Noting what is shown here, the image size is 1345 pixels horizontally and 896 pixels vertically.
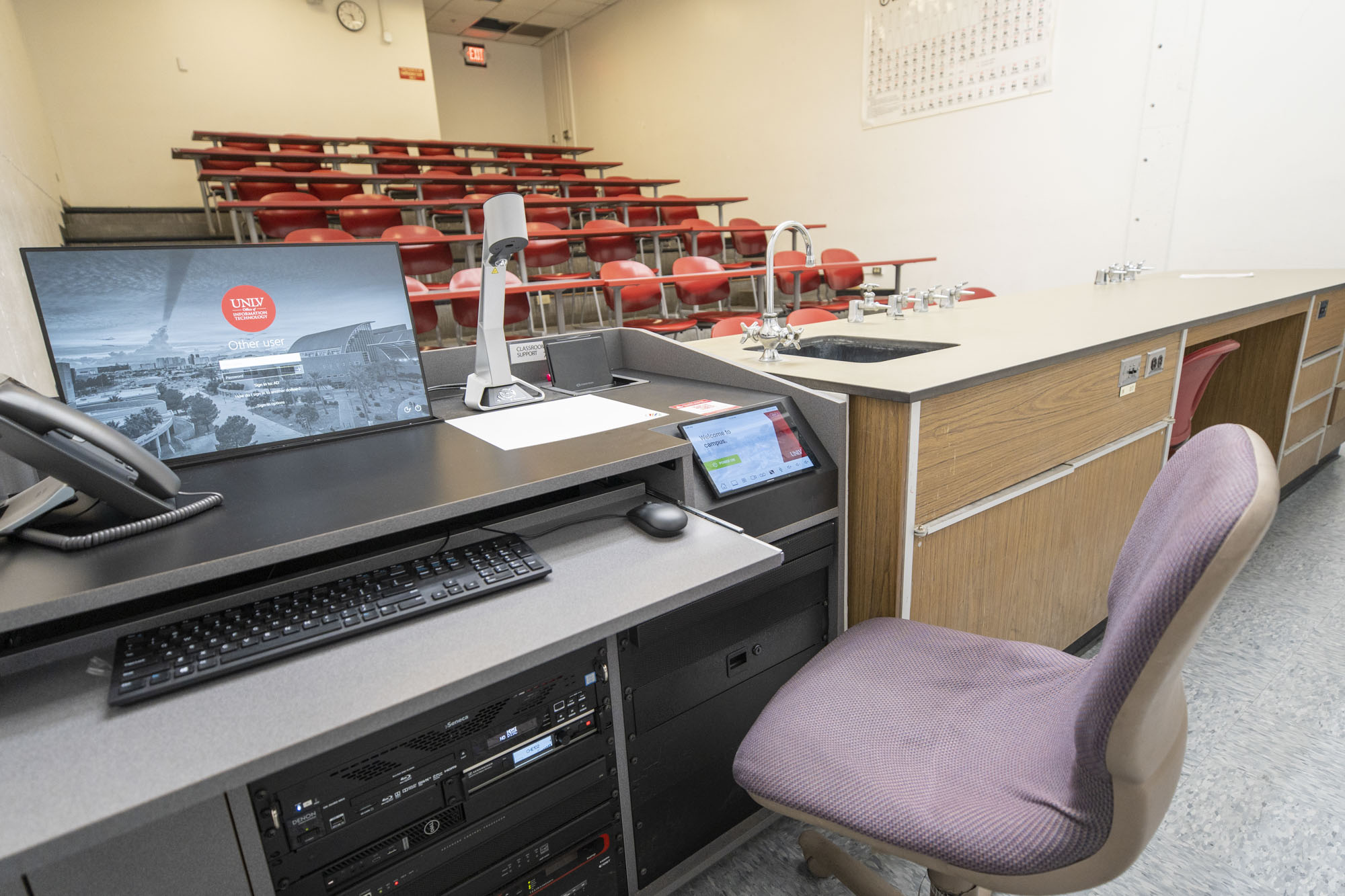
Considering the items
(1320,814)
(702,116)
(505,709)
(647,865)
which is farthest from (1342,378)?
(702,116)

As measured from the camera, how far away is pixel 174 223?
5418 millimetres

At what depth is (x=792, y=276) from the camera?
14.3 ft

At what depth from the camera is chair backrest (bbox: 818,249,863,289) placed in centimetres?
475

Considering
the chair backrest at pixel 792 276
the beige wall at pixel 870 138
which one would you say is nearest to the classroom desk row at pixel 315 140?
the beige wall at pixel 870 138

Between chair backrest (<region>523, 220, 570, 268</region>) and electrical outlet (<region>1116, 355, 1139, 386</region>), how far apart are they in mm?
3377

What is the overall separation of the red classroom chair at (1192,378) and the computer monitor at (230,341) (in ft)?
6.41

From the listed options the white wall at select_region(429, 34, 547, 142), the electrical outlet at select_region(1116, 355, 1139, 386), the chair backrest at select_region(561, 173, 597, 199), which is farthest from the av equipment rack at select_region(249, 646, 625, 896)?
the white wall at select_region(429, 34, 547, 142)

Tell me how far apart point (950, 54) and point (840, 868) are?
4.92 meters

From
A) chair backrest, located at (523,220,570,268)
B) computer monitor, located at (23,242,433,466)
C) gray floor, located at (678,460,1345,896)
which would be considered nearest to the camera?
computer monitor, located at (23,242,433,466)

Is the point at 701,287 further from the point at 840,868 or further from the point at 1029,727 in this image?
the point at 1029,727

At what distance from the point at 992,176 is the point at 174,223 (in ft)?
20.0

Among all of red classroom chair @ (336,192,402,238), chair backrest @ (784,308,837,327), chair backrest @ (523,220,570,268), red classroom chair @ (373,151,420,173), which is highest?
red classroom chair @ (373,151,420,173)

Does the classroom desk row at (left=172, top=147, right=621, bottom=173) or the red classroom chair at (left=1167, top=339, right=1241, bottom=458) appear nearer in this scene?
the red classroom chair at (left=1167, top=339, right=1241, bottom=458)

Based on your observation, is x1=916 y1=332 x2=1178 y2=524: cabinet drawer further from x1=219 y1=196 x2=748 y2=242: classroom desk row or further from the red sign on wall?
the red sign on wall
